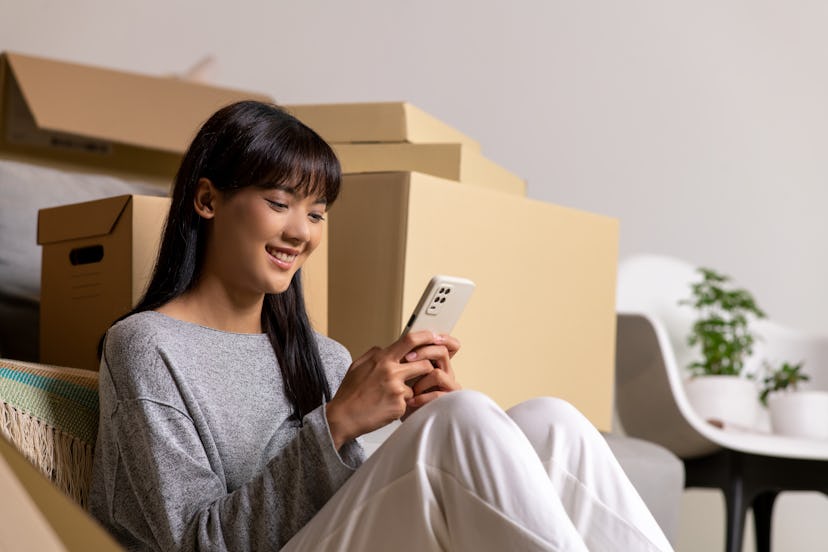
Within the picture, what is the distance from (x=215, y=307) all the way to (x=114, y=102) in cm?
91

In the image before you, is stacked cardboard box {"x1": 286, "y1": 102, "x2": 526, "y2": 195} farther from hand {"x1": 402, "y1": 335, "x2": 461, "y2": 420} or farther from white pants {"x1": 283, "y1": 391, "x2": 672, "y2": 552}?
white pants {"x1": 283, "y1": 391, "x2": 672, "y2": 552}

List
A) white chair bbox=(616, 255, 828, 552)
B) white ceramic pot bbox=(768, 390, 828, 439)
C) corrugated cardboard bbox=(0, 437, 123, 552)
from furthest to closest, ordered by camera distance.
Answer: white ceramic pot bbox=(768, 390, 828, 439), white chair bbox=(616, 255, 828, 552), corrugated cardboard bbox=(0, 437, 123, 552)

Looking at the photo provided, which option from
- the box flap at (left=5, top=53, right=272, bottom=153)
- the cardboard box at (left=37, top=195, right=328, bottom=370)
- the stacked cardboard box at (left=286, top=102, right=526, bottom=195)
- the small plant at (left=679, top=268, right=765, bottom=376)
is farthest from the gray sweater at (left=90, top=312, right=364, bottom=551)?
the small plant at (left=679, top=268, right=765, bottom=376)

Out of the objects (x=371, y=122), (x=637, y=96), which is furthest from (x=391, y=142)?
(x=637, y=96)

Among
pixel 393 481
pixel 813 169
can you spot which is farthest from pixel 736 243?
pixel 393 481

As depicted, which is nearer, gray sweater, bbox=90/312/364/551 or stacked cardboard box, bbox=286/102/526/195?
gray sweater, bbox=90/312/364/551

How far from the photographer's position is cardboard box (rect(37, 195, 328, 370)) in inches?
48.7

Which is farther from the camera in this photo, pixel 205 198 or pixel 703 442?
pixel 703 442

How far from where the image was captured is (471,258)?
4.49 feet

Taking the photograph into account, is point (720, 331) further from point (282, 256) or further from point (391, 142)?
point (282, 256)

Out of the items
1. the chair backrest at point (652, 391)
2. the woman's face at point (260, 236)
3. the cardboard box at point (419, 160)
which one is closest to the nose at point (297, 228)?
the woman's face at point (260, 236)

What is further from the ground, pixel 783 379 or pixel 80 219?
pixel 80 219

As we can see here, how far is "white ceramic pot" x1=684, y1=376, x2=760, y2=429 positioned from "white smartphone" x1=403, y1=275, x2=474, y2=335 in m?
1.01

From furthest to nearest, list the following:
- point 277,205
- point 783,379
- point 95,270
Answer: point 783,379
point 95,270
point 277,205
